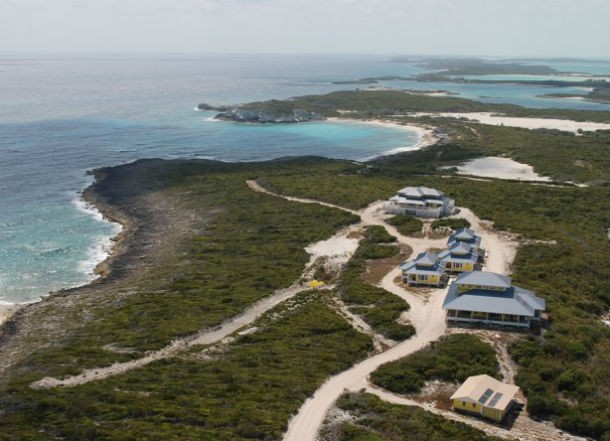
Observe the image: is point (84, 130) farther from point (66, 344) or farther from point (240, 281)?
point (66, 344)

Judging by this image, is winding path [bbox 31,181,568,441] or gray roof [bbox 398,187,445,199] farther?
gray roof [bbox 398,187,445,199]

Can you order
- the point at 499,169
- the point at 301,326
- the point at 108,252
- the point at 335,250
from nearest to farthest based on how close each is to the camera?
the point at 301,326 → the point at 335,250 → the point at 108,252 → the point at 499,169

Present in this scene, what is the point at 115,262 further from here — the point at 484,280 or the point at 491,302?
the point at 491,302

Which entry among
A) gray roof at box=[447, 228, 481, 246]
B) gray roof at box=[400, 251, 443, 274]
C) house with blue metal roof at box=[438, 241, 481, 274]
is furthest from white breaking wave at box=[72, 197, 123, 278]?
gray roof at box=[447, 228, 481, 246]

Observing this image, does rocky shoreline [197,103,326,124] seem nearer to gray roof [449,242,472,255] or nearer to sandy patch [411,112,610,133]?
sandy patch [411,112,610,133]

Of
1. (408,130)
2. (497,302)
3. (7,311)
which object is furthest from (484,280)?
(408,130)

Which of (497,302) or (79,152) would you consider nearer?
(497,302)

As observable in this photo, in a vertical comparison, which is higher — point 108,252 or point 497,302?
point 497,302
